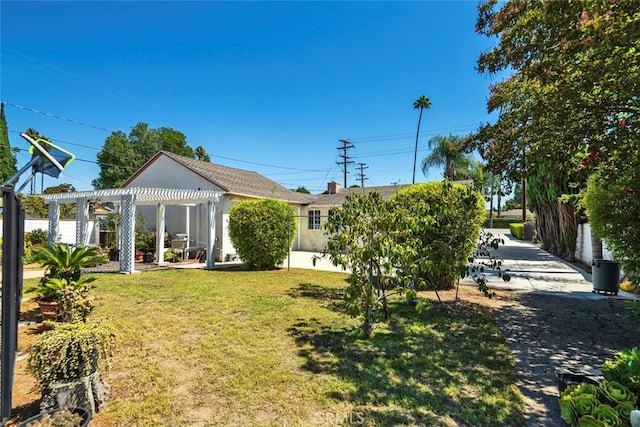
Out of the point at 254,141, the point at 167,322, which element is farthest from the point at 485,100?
the point at 254,141

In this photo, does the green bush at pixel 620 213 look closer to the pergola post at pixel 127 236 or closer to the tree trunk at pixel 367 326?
the tree trunk at pixel 367 326

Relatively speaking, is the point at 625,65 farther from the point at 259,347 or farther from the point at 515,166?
the point at 259,347

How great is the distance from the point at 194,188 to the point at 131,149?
32.6 metres

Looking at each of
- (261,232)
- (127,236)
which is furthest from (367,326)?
(127,236)

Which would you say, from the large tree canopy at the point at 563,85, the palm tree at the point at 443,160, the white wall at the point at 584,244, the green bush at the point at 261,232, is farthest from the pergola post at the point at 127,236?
the palm tree at the point at 443,160

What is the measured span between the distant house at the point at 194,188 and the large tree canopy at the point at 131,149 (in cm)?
2514

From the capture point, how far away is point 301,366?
406 cm

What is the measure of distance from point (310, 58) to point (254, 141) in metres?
14.5

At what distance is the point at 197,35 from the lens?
12258mm

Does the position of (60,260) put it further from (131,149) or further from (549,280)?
(131,149)

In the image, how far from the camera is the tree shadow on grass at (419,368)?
3.12 metres

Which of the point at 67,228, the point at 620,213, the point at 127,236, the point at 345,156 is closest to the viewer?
the point at 620,213

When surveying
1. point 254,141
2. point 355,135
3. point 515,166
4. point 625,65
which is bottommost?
point 515,166

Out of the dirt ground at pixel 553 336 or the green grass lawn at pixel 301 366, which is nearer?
the green grass lawn at pixel 301 366
